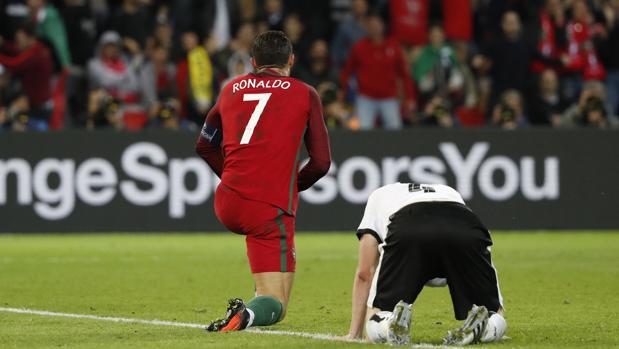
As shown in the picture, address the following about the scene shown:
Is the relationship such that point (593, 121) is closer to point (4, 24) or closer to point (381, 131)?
point (381, 131)

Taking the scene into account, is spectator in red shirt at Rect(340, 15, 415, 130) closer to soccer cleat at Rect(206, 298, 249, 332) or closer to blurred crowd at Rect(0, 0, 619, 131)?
blurred crowd at Rect(0, 0, 619, 131)

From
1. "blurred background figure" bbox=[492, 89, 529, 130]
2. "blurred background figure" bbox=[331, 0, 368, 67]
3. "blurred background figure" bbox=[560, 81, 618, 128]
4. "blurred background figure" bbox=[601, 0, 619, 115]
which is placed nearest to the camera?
"blurred background figure" bbox=[560, 81, 618, 128]

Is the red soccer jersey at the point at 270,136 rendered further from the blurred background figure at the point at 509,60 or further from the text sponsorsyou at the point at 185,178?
the blurred background figure at the point at 509,60

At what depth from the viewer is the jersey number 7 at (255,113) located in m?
8.96

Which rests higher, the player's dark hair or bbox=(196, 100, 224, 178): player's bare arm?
the player's dark hair

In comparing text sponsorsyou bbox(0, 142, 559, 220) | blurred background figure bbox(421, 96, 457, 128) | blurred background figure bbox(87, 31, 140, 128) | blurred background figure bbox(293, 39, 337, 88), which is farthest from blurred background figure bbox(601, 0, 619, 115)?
blurred background figure bbox(87, 31, 140, 128)

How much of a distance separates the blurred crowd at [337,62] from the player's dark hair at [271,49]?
10.9 m

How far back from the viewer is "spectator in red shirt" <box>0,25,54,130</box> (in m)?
20.5

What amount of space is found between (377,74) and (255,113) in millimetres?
11680

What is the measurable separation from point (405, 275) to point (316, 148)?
1266mm

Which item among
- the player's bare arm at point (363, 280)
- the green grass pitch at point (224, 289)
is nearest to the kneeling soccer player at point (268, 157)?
the green grass pitch at point (224, 289)

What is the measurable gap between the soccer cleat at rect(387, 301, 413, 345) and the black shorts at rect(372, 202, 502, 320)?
0.21m

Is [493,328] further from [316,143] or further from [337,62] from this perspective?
[337,62]

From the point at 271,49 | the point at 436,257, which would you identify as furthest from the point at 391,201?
the point at 271,49
